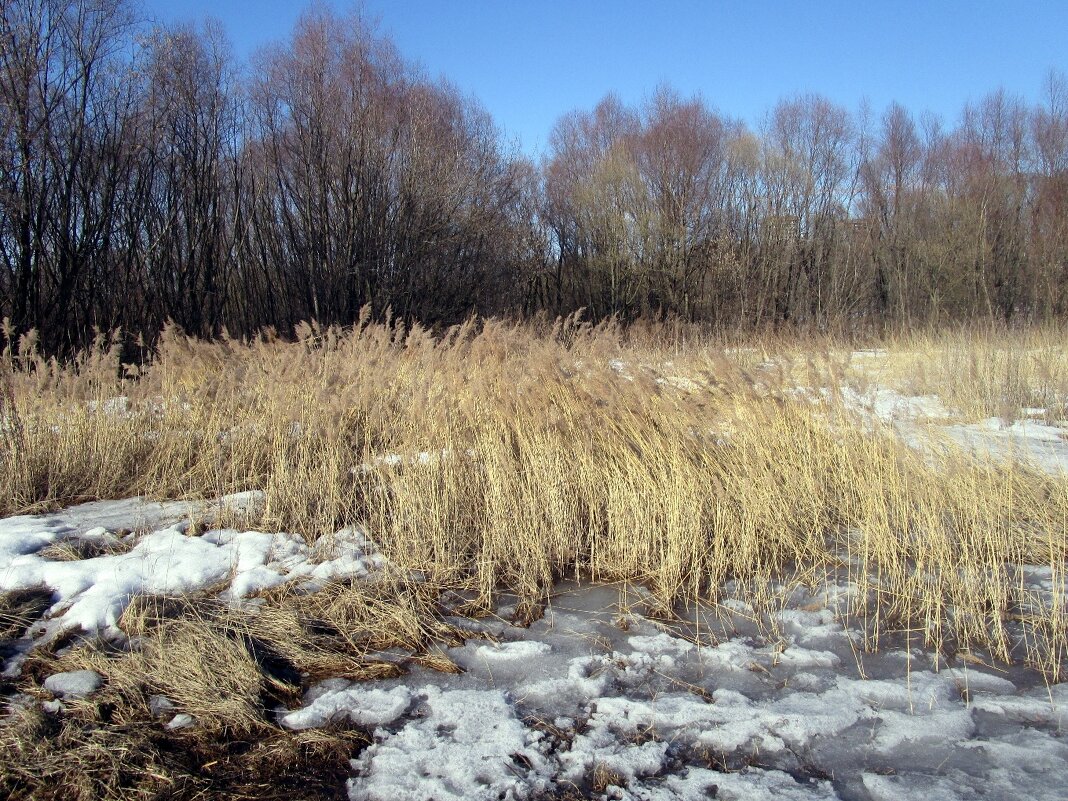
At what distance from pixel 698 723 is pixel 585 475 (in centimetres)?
183

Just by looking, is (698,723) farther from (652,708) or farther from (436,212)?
(436,212)

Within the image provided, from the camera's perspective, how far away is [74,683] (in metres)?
2.45

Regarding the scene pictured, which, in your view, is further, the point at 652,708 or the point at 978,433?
the point at 978,433

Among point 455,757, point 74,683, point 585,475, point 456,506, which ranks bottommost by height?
point 455,757

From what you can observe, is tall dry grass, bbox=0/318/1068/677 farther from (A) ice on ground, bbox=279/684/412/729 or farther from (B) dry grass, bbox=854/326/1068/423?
(B) dry grass, bbox=854/326/1068/423

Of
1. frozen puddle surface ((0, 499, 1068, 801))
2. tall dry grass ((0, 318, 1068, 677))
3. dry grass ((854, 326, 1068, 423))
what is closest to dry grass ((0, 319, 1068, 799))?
tall dry grass ((0, 318, 1068, 677))

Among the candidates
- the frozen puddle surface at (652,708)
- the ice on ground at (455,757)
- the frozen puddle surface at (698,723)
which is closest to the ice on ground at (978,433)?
the frozen puddle surface at (652,708)

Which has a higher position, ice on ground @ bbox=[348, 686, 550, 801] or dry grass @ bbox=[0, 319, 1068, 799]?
dry grass @ bbox=[0, 319, 1068, 799]

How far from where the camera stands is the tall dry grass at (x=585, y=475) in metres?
3.25

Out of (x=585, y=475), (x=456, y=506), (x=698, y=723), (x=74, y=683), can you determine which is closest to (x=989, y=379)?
(x=585, y=475)

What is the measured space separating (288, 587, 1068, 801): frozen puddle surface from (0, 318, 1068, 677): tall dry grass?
14.5 inches

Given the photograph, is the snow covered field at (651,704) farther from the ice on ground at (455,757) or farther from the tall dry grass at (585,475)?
the tall dry grass at (585,475)

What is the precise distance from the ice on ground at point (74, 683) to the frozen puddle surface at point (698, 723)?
0.72 m

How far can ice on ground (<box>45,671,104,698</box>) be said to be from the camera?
7.89ft
